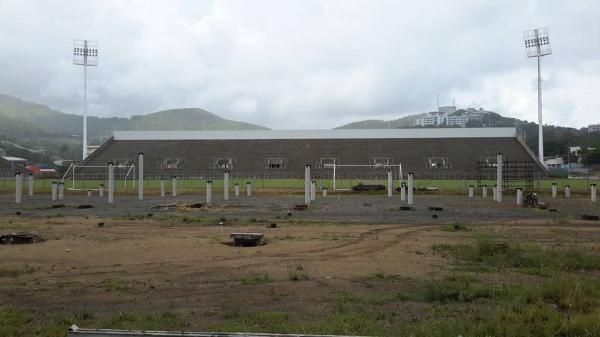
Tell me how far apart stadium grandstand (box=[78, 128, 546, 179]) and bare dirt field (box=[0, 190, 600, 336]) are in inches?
1870

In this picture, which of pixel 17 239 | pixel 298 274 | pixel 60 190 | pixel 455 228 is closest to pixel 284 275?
pixel 298 274

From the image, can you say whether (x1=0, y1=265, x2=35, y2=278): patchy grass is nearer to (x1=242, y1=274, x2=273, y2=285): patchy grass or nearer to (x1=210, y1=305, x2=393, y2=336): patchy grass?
(x1=242, y1=274, x2=273, y2=285): patchy grass

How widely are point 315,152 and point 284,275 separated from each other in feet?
217

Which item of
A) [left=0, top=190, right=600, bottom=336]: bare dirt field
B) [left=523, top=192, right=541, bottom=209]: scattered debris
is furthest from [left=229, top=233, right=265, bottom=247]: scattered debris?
[left=523, top=192, right=541, bottom=209]: scattered debris

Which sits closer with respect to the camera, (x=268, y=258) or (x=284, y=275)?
(x=284, y=275)

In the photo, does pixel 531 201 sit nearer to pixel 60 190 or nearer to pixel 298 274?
pixel 298 274

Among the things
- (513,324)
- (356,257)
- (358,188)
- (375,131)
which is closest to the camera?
(513,324)

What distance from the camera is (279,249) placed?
11625 millimetres

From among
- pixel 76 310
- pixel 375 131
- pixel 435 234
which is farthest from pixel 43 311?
pixel 375 131

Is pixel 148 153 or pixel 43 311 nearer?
pixel 43 311

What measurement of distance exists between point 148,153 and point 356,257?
6985 cm

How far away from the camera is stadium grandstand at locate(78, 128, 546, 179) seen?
216ft

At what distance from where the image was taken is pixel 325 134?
274 feet

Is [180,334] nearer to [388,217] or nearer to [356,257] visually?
[356,257]
